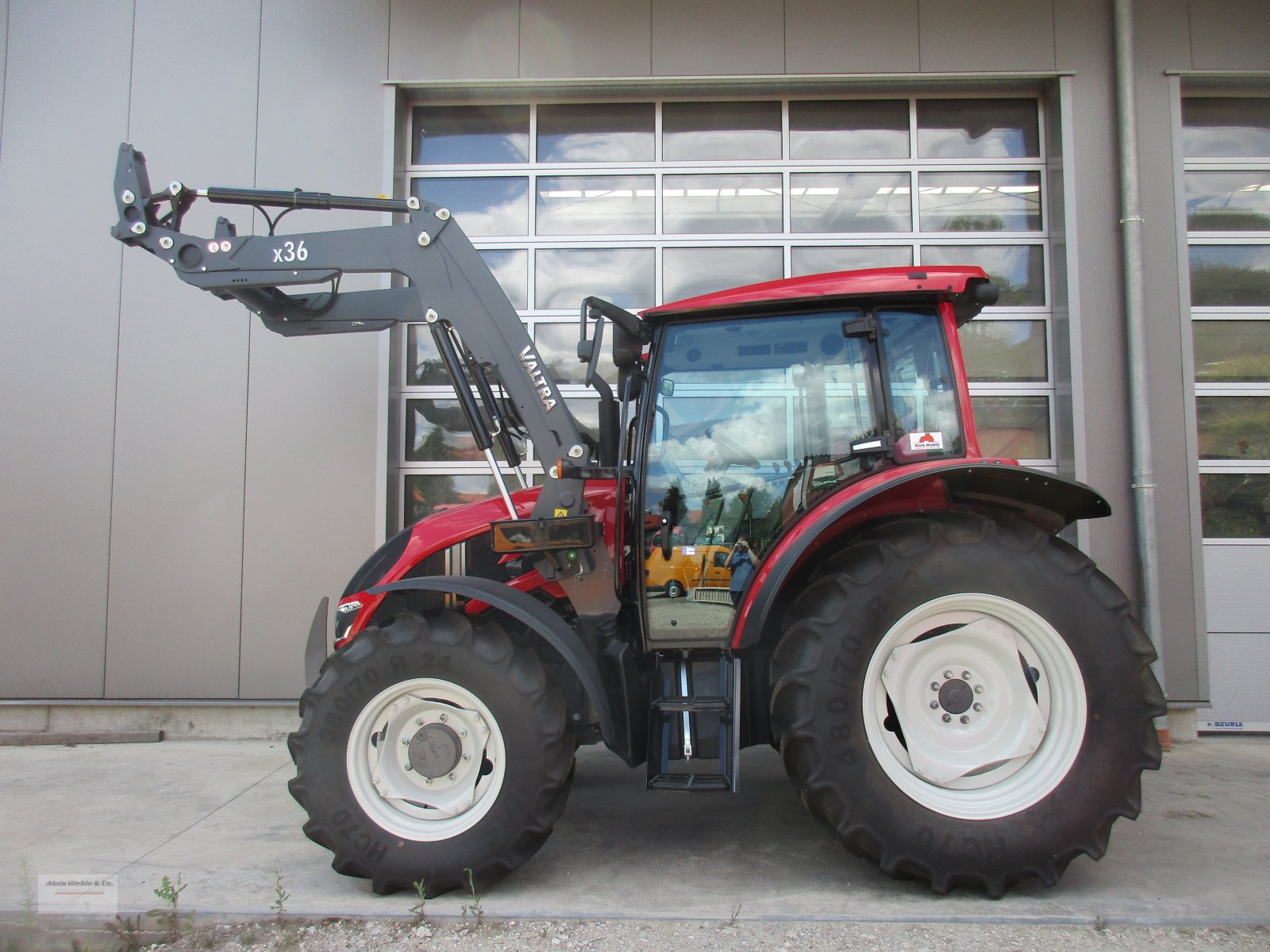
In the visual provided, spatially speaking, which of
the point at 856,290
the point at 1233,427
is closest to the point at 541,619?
the point at 856,290

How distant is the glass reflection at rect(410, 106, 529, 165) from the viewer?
19.7 feet

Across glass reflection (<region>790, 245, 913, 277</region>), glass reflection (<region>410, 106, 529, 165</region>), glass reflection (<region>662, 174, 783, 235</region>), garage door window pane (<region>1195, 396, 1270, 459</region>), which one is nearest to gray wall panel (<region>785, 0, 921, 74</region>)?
glass reflection (<region>662, 174, 783, 235</region>)

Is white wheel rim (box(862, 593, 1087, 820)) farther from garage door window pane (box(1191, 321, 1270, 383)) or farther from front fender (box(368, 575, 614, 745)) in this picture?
garage door window pane (box(1191, 321, 1270, 383))

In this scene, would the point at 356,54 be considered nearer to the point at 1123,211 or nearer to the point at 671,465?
the point at 671,465

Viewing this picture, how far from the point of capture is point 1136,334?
17.6 feet

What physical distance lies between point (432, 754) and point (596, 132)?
4.77m

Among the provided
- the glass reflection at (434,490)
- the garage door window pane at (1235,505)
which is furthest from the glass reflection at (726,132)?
the garage door window pane at (1235,505)

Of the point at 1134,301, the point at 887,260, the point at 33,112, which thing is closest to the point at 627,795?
the point at 887,260

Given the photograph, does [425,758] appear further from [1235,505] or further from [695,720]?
[1235,505]

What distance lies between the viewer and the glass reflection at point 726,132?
19.6 ft

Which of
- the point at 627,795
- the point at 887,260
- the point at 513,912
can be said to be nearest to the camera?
the point at 513,912

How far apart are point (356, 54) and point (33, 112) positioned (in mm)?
2288

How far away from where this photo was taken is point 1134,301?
5395 millimetres

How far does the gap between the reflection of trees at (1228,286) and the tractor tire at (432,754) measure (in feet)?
18.1
